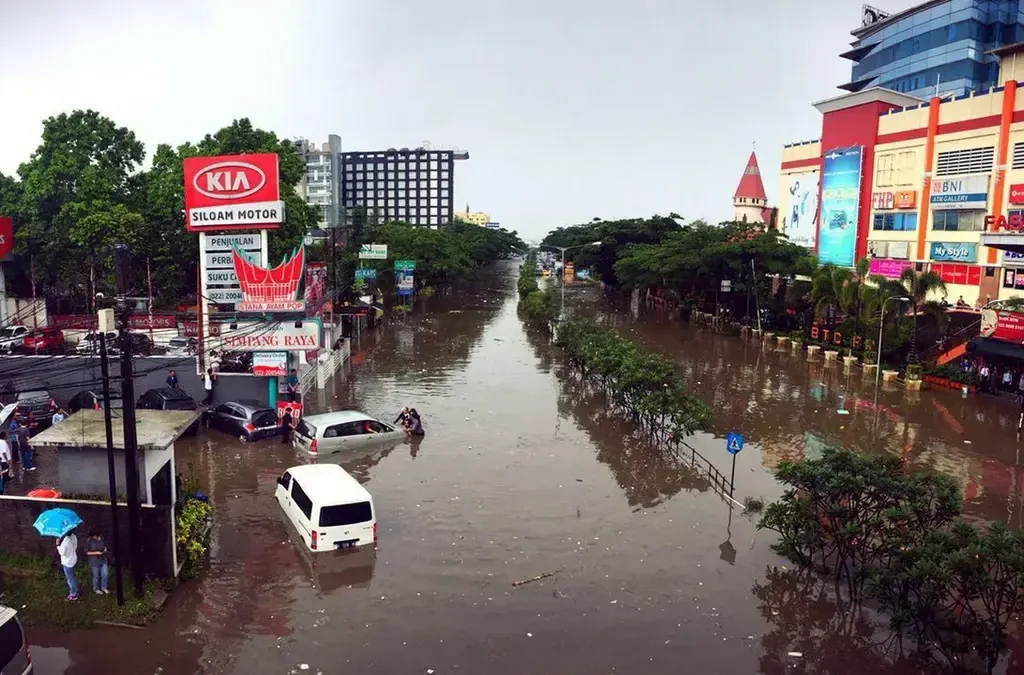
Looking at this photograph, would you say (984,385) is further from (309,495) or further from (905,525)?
(309,495)

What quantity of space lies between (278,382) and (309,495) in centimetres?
1057

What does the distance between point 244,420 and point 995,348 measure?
2743 cm

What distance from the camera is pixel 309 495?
13984 millimetres

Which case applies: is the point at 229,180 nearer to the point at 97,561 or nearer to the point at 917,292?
the point at 97,561

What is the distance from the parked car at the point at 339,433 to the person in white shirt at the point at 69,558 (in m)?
8.44

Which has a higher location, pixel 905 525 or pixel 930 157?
pixel 930 157

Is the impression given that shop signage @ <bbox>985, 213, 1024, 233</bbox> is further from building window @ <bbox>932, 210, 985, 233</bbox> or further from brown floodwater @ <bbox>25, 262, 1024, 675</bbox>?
brown floodwater @ <bbox>25, 262, 1024, 675</bbox>

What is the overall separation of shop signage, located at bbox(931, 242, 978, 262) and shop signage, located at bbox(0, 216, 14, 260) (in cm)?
4746

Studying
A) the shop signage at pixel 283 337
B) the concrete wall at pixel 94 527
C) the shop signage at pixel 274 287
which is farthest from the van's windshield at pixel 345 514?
the shop signage at pixel 274 287

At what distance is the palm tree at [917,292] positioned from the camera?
3231 cm

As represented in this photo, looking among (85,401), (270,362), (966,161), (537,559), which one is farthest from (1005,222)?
(85,401)

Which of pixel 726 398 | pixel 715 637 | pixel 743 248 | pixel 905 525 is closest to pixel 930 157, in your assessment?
pixel 743 248

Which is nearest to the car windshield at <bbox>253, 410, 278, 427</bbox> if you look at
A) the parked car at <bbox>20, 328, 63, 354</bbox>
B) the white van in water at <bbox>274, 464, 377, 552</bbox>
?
Result: the white van in water at <bbox>274, 464, 377, 552</bbox>

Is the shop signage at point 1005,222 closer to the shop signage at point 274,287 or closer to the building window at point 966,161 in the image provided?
the building window at point 966,161
